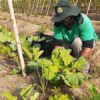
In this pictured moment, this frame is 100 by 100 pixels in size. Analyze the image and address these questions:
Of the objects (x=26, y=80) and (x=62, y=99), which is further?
(x=26, y=80)

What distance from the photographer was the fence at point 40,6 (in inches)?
590

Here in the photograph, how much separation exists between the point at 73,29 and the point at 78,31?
7 cm

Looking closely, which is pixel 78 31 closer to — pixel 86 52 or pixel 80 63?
pixel 86 52

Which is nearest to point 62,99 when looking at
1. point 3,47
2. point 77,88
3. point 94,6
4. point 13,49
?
point 77,88

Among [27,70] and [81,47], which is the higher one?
[81,47]

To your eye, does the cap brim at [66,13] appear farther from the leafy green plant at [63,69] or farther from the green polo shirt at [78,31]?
the leafy green plant at [63,69]

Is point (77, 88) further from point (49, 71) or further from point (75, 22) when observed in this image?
point (75, 22)

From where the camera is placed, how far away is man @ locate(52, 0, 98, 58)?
398 centimetres

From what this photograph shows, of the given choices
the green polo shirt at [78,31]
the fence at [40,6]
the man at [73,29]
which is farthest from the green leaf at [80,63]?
the fence at [40,6]

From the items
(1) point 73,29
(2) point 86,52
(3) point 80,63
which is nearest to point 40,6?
(1) point 73,29

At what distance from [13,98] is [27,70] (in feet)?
3.86

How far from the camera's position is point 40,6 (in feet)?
63.5

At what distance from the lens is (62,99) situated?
321 centimetres

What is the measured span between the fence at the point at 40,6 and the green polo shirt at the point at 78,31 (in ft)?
32.1
